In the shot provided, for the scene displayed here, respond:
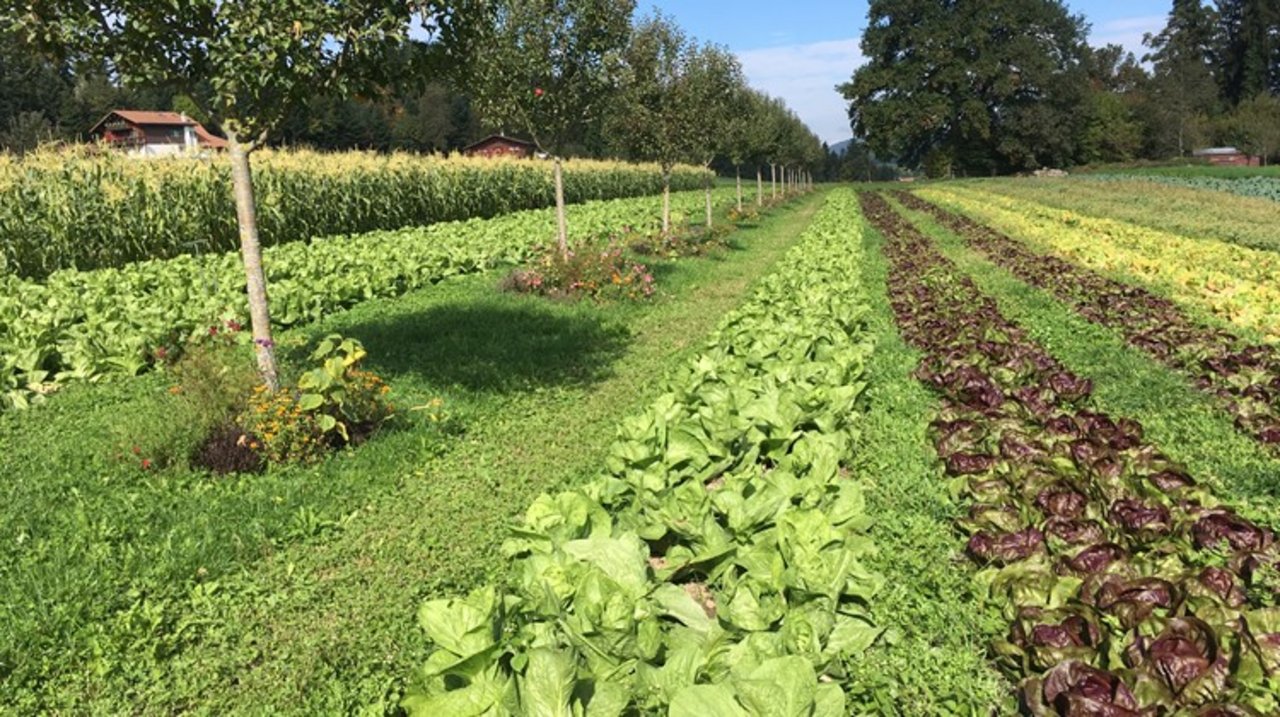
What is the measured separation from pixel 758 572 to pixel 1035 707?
1134mm

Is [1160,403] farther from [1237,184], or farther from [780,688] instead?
[1237,184]

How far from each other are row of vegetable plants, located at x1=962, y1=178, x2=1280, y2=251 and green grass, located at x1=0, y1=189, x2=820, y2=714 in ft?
59.9

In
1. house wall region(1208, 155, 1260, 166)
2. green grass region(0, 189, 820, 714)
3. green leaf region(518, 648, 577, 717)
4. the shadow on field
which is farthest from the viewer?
house wall region(1208, 155, 1260, 166)

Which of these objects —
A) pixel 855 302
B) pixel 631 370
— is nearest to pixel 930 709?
pixel 631 370

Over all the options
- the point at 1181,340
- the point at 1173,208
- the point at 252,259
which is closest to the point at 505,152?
the point at 1173,208

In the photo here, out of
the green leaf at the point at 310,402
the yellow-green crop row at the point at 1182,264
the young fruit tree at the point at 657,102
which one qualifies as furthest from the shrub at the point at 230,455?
the young fruit tree at the point at 657,102

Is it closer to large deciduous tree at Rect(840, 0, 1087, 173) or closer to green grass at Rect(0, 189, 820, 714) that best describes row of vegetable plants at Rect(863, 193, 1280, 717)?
green grass at Rect(0, 189, 820, 714)

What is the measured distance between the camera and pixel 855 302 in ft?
30.3

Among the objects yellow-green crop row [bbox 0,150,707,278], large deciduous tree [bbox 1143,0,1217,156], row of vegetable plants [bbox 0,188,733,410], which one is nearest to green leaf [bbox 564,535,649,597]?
row of vegetable plants [bbox 0,188,733,410]

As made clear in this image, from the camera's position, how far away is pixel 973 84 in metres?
74.0

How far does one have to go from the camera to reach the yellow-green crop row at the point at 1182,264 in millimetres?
9617

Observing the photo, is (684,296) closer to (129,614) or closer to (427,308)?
(427,308)

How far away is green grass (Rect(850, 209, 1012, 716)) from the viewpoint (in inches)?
117

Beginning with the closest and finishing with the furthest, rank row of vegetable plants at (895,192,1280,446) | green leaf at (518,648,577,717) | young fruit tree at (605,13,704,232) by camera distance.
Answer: green leaf at (518,648,577,717)
row of vegetable plants at (895,192,1280,446)
young fruit tree at (605,13,704,232)
